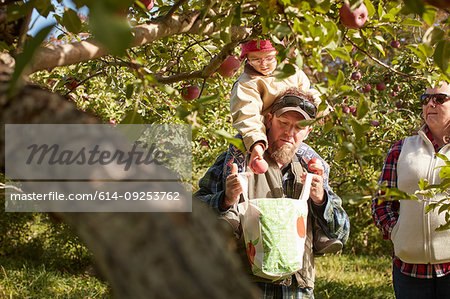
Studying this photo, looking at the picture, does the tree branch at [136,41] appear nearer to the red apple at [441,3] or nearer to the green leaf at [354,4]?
the green leaf at [354,4]

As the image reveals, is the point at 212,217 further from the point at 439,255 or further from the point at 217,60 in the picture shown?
the point at 439,255

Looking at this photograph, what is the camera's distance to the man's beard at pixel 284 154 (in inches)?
76.2

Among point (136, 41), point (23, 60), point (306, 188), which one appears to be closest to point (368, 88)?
point (306, 188)

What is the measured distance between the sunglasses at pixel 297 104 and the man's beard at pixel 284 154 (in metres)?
0.17

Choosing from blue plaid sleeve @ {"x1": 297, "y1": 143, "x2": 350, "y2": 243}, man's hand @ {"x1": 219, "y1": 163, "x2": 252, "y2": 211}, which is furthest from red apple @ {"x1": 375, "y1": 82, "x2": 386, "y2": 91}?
man's hand @ {"x1": 219, "y1": 163, "x2": 252, "y2": 211}

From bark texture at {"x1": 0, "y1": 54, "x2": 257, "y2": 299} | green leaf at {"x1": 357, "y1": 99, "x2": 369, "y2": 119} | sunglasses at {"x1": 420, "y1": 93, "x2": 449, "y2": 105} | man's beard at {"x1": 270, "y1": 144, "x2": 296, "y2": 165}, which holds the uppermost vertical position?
sunglasses at {"x1": 420, "y1": 93, "x2": 449, "y2": 105}

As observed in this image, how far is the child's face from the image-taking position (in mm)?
2059

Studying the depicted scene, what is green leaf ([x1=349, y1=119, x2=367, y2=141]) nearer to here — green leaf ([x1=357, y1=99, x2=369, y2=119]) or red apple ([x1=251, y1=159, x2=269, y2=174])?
green leaf ([x1=357, y1=99, x2=369, y2=119])

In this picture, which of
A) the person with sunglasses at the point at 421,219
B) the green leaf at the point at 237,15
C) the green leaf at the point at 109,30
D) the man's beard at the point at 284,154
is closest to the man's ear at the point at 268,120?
the man's beard at the point at 284,154

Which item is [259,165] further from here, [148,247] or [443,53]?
[148,247]

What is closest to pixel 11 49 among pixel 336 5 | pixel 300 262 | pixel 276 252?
pixel 336 5

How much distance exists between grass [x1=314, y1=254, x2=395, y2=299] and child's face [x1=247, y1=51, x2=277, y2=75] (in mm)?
2898

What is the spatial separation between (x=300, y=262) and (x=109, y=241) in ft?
3.94

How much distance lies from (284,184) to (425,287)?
84 cm
